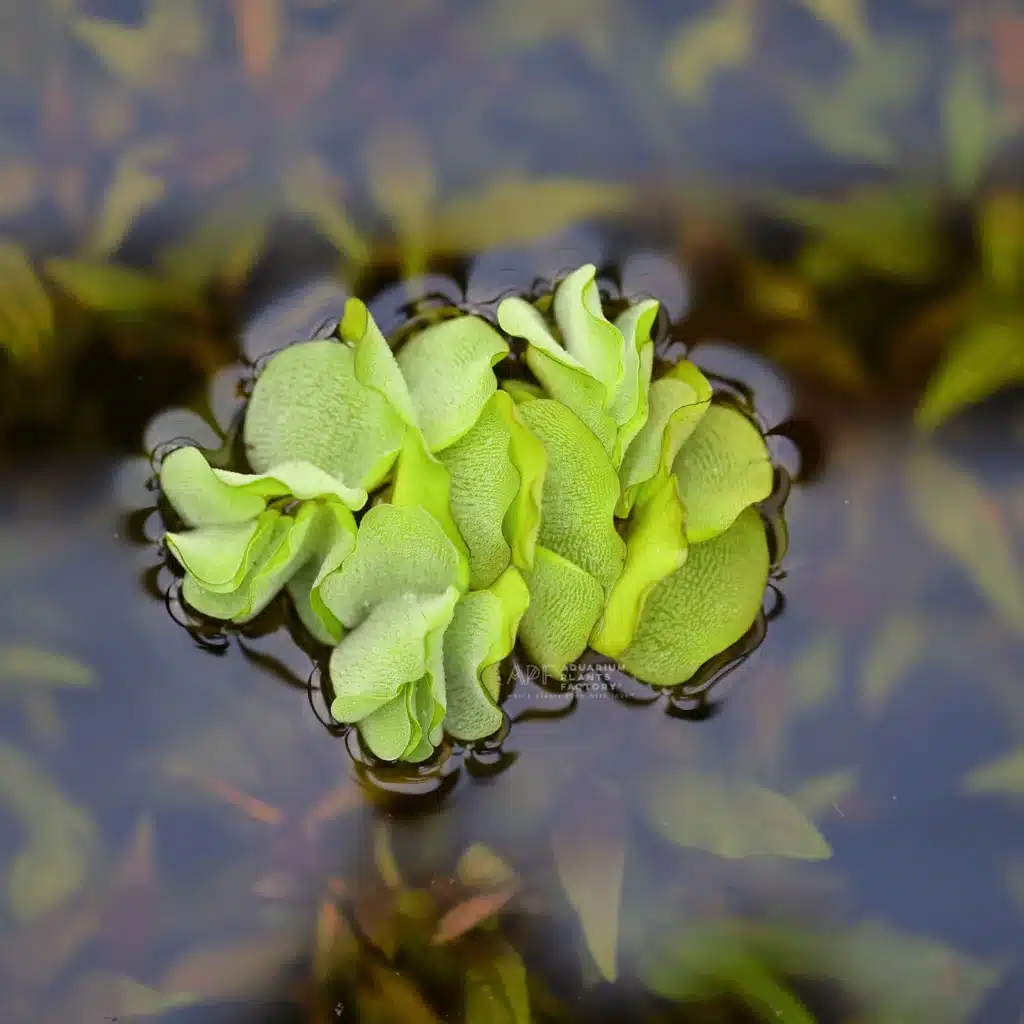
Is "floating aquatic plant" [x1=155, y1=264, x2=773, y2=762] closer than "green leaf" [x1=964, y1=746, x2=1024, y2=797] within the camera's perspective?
Yes

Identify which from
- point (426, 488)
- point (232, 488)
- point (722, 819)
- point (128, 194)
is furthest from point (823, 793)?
point (128, 194)

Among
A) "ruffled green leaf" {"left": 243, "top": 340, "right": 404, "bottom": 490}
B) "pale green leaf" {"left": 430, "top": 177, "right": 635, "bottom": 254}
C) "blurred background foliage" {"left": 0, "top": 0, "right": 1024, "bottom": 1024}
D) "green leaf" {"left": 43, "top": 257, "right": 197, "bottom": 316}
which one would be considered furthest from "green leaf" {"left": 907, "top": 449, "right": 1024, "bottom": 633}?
"green leaf" {"left": 43, "top": 257, "right": 197, "bottom": 316}

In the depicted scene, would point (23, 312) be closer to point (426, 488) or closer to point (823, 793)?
point (426, 488)

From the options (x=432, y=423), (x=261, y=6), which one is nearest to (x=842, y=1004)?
(x=432, y=423)

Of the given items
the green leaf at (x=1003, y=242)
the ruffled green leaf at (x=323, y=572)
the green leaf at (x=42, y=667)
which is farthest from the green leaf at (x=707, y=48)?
the green leaf at (x=42, y=667)

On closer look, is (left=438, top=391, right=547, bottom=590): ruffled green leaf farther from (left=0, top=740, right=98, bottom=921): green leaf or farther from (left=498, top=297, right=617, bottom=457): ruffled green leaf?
(left=0, top=740, right=98, bottom=921): green leaf
